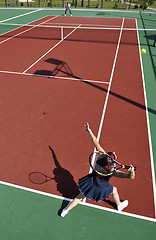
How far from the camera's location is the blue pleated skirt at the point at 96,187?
397cm

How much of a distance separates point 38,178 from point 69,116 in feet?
9.81

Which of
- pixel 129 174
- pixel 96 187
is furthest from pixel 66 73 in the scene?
pixel 129 174

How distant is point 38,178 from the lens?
5477 mm

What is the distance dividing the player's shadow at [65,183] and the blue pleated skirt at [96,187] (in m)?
1.02

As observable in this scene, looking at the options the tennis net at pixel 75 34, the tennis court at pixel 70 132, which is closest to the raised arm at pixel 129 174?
the tennis court at pixel 70 132

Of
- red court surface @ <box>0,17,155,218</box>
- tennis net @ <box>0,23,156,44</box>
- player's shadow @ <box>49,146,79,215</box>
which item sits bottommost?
player's shadow @ <box>49,146,79,215</box>

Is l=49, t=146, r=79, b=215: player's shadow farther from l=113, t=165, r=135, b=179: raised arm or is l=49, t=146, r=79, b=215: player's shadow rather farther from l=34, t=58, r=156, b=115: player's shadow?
l=34, t=58, r=156, b=115: player's shadow

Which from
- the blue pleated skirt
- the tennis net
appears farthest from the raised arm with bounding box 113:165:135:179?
the tennis net

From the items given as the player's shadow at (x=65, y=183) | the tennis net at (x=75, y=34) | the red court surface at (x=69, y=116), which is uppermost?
the tennis net at (x=75, y=34)

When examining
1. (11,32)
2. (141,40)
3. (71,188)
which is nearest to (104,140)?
(71,188)

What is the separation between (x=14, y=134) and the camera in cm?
697

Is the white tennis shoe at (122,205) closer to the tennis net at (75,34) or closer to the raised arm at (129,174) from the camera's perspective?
the raised arm at (129,174)

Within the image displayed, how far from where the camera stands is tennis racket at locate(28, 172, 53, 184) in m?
5.41

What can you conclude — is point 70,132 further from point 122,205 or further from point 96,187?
point 96,187
